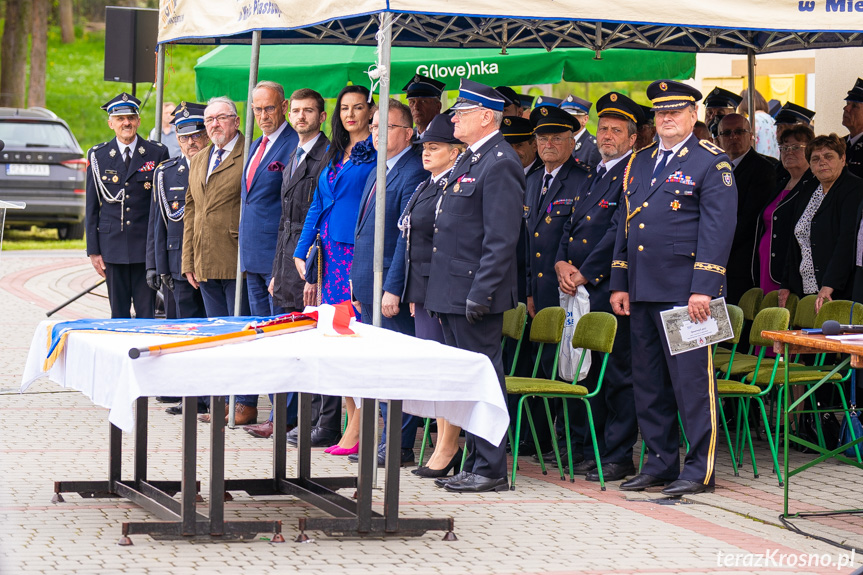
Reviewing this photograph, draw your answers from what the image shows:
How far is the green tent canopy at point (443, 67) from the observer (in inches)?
444

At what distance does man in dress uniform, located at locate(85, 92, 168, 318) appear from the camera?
947cm

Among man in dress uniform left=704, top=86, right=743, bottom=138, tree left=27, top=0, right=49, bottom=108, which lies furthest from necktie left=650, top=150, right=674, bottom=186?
tree left=27, top=0, right=49, bottom=108

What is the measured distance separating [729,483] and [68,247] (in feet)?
50.3

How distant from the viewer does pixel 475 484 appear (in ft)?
21.5

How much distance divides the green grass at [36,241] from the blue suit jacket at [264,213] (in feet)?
39.1

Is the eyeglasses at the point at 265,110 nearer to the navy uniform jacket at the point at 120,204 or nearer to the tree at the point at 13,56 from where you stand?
the navy uniform jacket at the point at 120,204

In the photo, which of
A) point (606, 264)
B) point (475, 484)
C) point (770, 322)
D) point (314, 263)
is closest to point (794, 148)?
point (770, 322)

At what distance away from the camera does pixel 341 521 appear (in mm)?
5406

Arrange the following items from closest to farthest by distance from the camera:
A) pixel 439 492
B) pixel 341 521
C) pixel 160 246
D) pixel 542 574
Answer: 1. pixel 542 574
2. pixel 341 521
3. pixel 439 492
4. pixel 160 246

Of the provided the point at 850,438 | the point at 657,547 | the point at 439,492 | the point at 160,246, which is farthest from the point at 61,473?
the point at 850,438

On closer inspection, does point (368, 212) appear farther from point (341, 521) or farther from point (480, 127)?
point (341, 521)

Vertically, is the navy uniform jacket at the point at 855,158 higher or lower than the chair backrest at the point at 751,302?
higher

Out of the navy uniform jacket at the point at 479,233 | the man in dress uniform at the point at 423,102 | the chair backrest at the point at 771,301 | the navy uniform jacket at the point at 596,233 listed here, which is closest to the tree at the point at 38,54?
the man in dress uniform at the point at 423,102

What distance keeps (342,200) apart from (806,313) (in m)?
2.91
